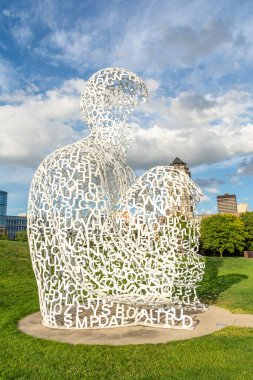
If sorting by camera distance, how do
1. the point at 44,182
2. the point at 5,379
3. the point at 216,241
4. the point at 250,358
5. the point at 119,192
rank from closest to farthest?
the point at 5,379, the point at 250,358, the point at 44,182, the point at 119,192, the point at 216,241

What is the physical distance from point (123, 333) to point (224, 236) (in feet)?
92.3

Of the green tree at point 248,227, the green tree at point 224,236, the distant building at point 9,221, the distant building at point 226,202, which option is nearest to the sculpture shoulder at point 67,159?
the green tree at point 224,236

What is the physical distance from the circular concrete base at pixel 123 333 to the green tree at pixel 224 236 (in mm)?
26281

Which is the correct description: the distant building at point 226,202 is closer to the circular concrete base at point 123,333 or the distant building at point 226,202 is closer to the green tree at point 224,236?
the green tree at point 224,236

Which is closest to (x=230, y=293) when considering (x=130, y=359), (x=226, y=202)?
(x=130, y=359)

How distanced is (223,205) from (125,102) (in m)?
138

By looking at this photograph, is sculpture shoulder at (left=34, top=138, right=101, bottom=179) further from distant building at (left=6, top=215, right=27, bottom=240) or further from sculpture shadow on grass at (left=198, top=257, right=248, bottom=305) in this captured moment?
distant building at (left=6, top=215, right=27, bottom=240)

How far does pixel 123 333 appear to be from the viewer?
5852 mm

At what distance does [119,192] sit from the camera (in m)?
6.69

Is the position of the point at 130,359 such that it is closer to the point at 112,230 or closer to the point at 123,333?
the point at 123,333

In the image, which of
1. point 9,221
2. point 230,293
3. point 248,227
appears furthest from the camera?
point 9,221

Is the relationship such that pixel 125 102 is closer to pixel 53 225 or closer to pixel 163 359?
pixel 53 225

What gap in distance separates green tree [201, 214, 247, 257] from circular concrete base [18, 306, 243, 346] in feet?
86.2

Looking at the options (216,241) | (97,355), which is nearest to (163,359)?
(97,355)
